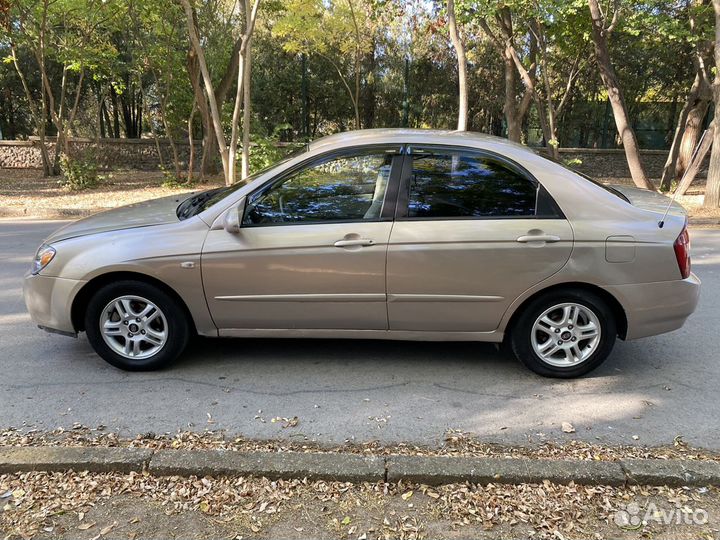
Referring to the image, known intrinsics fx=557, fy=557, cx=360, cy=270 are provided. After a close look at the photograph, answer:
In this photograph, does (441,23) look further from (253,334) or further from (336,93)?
(253,334)

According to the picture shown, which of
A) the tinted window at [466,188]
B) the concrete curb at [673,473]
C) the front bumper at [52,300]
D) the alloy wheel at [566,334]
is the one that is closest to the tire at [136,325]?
the front bumper at [52,300]

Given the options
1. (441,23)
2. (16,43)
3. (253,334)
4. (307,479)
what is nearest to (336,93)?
(441,23)

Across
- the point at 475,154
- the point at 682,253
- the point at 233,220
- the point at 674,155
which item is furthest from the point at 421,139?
the point at 674,155

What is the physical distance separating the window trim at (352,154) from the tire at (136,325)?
794 mm

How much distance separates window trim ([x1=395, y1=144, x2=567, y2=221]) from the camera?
3713 mm

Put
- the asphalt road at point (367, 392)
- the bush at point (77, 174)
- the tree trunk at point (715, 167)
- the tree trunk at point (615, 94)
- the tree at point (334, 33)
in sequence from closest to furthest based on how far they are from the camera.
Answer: the asphalt road at point (367, 392)
the tree trunk at point (715, 167)
the tree trunk at point (615, 94)
the bush at point (77, 174)
the tree at point (334, 33)

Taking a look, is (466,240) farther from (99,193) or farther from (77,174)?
(77,174)

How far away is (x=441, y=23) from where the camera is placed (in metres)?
17.7

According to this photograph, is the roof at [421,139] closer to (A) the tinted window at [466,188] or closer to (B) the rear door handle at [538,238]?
(A) the tinted window at [466,188]

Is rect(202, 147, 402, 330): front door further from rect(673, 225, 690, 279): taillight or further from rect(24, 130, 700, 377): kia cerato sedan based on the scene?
rect(673, 225, 690, 279): taillight

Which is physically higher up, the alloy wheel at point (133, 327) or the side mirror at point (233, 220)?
the side mirror at point (233, 220)

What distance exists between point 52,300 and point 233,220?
4.59ft

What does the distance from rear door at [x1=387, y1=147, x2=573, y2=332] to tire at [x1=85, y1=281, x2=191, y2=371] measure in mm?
1523

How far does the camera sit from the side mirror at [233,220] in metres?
3.70
